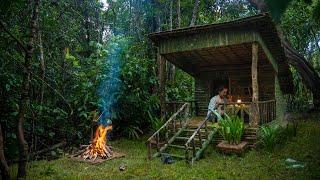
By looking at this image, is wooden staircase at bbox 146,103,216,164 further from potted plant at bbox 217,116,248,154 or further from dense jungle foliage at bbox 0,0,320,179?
dense jungle foliage at bbox 0,0,320,179

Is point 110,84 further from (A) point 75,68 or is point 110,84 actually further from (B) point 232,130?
(B) point 232,130

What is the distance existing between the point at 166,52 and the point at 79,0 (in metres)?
9.87

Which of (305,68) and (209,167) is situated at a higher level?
(305,68)

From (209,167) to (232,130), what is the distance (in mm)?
1924

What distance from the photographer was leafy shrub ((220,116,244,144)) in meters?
10.6

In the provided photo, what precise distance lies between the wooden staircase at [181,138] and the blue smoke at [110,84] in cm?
248

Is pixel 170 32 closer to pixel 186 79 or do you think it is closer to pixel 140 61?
pixel 140 61

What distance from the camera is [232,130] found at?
34.7 feet

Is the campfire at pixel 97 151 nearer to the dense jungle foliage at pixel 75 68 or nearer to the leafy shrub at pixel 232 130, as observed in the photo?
the dense jungle foliage at pixel 75 68

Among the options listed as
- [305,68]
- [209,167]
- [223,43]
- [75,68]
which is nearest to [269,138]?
[209,167]

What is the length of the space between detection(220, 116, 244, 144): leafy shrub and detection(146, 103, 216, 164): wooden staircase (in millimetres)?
640

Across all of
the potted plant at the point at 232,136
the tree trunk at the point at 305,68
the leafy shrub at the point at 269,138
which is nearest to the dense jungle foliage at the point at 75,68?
the potted plant at the point at 232,136

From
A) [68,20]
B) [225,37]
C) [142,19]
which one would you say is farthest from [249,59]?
[68,20]

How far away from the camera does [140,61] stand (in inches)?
609
